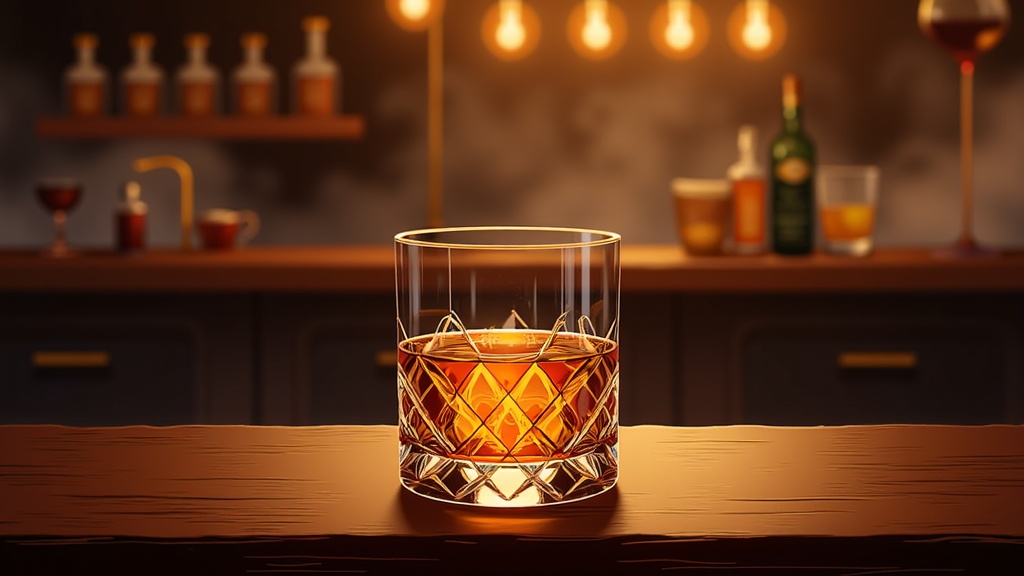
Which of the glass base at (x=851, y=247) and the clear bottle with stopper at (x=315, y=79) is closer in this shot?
the glass base at (x=851, y=247)

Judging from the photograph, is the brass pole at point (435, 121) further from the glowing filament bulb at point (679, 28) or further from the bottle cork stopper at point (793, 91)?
the bottle cork stopper at point (793, 91)

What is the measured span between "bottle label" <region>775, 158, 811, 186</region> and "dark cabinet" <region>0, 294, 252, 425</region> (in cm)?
105

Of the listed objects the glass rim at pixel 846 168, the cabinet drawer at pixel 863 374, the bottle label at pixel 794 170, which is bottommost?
the cabinet drawer at pixel 863 374

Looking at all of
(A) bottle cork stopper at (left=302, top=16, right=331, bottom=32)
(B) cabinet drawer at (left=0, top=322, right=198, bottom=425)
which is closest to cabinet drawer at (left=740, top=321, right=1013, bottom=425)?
(B) cabinet drawer at (left=0, top=322, right=198, bottom=425)

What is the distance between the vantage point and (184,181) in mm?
2773

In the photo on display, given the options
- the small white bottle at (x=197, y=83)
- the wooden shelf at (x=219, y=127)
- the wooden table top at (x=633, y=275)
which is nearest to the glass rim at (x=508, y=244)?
the wooden table top at (x=633, y=275)

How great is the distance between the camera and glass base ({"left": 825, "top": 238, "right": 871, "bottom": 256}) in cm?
247

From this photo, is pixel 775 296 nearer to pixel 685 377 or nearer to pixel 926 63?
pixel 685 377

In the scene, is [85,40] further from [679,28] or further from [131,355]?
[679,28]

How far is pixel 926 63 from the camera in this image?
2.91m

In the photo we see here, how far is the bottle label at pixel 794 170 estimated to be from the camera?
2.47 m

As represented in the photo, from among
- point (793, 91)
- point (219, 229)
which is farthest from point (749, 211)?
point (219, 229)

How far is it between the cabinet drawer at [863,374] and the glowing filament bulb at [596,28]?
843mm

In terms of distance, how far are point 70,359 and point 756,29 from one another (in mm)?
1597
